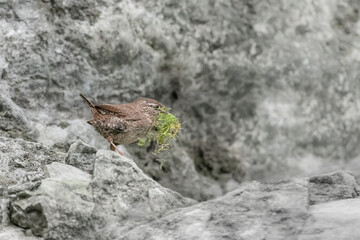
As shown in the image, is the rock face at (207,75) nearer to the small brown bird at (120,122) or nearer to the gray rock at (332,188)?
the small brown bird at (120,122)

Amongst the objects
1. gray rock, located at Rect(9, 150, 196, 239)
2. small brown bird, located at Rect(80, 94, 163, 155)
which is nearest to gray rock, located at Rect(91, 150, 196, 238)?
gray rock, located at Rect(9, 150, 196, 239)

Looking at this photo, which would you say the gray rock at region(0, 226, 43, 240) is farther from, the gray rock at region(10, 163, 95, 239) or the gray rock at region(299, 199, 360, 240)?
the gray rock at region(299, 199, 360, 240)

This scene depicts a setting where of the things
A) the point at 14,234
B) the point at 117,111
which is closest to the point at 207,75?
the point at 117,111

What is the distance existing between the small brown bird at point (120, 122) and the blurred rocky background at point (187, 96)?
530 mm

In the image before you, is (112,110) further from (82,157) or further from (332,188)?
(332,188)

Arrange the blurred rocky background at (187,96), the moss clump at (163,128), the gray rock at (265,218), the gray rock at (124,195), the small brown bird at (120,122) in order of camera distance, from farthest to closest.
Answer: the moss clump at (163,128) < the small brown bird at (120,122) < the blurred rocky background at (187,96) < the gray rock at (124,195) < the gray rock at (265,218)

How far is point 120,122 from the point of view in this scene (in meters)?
5.07

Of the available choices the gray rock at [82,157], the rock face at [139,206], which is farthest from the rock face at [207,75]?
the rock face at [139,206]

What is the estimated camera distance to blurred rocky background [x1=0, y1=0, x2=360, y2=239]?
4.12 meters

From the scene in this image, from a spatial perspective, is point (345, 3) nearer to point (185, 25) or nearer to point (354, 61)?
point (354, 61)

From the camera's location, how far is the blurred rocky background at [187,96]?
4125 mm

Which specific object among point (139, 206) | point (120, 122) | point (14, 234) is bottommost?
point (14, 234)

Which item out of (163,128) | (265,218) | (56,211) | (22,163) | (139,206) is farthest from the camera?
(163,128)

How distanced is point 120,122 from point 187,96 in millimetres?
1662
